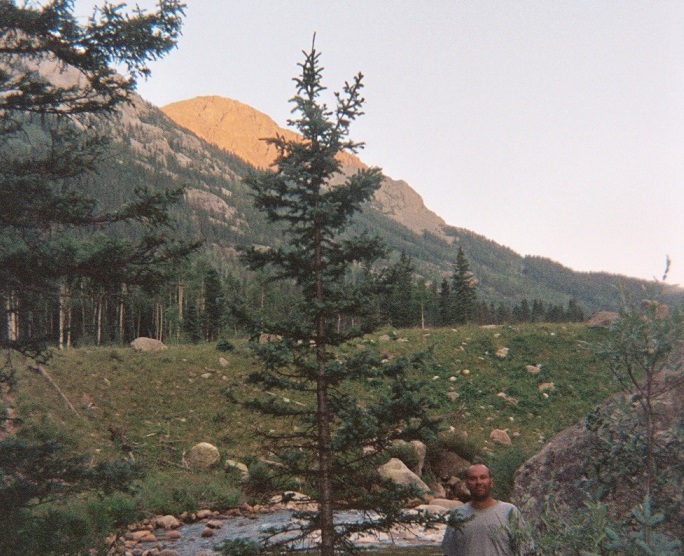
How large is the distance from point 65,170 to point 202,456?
12788mm

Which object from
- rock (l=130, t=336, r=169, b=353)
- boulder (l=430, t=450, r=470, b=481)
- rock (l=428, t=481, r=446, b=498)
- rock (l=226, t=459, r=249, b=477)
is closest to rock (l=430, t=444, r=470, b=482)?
boulder (l=430, t=450, r=470, b=481)

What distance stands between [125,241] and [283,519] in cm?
1033

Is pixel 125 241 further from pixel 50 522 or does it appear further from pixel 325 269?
pixel 50 522

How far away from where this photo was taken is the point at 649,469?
3564mm

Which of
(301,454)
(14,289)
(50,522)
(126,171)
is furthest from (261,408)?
(126,171)

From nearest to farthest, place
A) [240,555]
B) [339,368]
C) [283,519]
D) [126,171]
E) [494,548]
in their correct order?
[494,548]
[240,555]
[339,368]
[283,519]
[126,171]

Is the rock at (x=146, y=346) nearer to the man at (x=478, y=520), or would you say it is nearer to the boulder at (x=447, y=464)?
the boulder at (x=447, y=464)

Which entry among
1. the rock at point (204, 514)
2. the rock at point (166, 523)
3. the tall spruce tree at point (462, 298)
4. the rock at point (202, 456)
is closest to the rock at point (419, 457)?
the rock at point (202, 456)

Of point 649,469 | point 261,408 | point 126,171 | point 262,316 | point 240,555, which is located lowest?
point 240,555

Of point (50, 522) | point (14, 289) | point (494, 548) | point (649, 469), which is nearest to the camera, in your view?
point (649, 469)

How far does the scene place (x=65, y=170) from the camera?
859 centimetres

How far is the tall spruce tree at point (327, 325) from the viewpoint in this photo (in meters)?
7.05

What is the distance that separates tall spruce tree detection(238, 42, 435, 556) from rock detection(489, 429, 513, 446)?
17291mm

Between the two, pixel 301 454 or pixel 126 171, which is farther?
pixel 126 171
